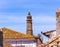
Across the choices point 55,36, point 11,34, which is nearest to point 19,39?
point 11,34

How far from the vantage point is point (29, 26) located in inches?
2189

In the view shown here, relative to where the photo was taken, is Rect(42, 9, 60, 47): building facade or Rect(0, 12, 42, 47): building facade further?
Rect(0, 12, 42, 47): building facade

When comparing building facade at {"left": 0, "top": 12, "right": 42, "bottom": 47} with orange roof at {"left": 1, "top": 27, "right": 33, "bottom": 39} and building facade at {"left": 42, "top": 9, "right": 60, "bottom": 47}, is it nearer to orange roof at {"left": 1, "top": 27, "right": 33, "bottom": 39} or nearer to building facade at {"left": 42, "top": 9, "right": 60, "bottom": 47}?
orange roof at {"left": 1, "top": 27, "right": 33, "bottom": 39}

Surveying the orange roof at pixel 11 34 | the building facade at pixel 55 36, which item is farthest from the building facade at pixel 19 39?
the building facade at pixel 55 36

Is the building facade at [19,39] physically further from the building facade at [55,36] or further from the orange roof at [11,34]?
the building facade at [55,36]

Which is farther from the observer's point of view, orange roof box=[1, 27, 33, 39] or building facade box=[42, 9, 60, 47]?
orange roof box=[1, 27, 33, 39]

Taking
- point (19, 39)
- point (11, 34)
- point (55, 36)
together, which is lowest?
point (19, 39)

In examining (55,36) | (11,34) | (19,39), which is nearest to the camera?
(55,36)

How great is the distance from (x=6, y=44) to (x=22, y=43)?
2867 mm

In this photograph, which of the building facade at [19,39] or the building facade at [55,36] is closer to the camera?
the building facade at [55,36]

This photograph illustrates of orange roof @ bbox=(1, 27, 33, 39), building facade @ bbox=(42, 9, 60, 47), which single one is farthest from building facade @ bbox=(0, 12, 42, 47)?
building facade @ bbox=(42, 9, 60, 47)

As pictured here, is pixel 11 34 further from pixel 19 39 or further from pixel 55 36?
pixel 55 36

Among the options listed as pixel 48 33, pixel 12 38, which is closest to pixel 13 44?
pixel 12 38

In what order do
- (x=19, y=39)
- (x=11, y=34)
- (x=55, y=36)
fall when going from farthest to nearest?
1. (x=11, y=34)
2. (x=19, y=39)
3. (x=55, y=36)
